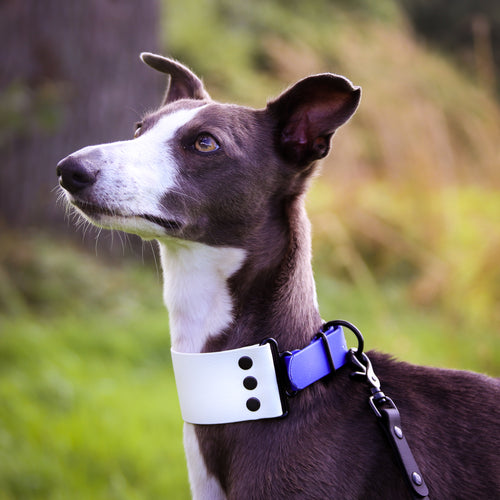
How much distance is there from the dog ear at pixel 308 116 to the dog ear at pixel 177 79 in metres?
0.47

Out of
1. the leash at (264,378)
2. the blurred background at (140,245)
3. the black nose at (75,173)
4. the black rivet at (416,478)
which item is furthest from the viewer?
the blurred background at (140,245)

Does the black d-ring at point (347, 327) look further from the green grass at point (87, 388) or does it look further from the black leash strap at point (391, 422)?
the green grass at point (87, 388)

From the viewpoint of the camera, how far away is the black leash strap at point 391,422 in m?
1.81

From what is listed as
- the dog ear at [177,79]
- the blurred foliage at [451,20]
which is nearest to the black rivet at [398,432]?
the dog ear at [177,79]

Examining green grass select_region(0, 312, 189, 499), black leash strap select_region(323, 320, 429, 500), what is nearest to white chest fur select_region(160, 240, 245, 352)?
black leash strap select_region(323, 320, 429, 500)

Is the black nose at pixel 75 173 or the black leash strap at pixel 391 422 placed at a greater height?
the black nose at pixel 75 173

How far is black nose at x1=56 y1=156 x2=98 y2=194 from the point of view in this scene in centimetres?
204

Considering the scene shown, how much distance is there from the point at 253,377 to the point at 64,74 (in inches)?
178

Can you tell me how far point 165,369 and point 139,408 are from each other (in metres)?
0.70

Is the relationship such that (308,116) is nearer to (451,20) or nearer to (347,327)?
(347,327)

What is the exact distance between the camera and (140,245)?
615cm

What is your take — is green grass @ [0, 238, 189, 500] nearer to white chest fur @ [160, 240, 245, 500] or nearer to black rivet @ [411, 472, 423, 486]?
white chest fur @ [160, 240, 245, 500]

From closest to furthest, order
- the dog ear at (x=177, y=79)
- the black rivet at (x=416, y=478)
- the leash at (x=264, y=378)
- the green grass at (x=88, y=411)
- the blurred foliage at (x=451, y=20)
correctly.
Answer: the black rivet at (x=416, y=478) < the leash at (x=264, y=378) < the dog ear at (x=177, y=79) < the green grass at (x=88, y=411) < the blurred foliage at (x=451, y=20)

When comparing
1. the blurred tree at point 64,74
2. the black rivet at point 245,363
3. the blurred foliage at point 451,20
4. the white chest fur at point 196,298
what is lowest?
the black rivet at point 245,363
